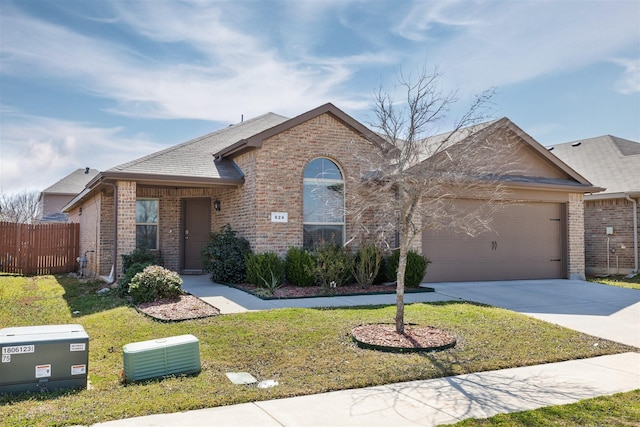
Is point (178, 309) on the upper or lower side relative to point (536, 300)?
upper

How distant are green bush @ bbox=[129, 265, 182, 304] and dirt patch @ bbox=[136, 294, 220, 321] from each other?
Result: 140 millimetres

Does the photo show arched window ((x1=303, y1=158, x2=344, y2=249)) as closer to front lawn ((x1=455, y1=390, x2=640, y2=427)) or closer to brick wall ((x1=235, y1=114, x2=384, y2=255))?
brick wall ((x1=235, y1=114, x2=384, y2=255))

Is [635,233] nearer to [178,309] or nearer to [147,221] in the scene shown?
[178,309]

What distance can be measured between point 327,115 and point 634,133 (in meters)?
17.2

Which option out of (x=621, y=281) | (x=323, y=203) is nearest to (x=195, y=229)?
(x=323, y=203)

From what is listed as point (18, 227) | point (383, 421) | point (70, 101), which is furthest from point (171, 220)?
point (383, 421)

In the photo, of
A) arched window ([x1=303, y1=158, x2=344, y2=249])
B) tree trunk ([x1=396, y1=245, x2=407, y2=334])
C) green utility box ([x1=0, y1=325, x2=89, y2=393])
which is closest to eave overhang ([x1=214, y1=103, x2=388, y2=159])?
arched window ([x1=303, y1=158, x2=344, y2=249])

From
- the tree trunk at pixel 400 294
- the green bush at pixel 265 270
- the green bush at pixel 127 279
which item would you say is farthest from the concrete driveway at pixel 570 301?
the green bush at pixel 127 279

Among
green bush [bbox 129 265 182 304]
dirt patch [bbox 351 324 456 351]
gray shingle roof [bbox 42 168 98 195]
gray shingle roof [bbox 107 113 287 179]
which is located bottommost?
dirt patch [bbox 351 324 456 351]

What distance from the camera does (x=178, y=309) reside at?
9039 mm

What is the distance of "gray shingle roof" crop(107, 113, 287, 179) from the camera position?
12.3 meters

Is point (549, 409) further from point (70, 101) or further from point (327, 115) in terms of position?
point (70, 101)

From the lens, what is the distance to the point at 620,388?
5.52 metres

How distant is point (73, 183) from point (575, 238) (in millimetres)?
31765
